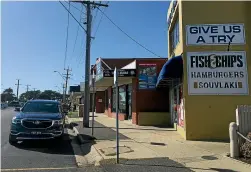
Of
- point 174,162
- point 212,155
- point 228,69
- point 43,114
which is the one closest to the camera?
point 174,162

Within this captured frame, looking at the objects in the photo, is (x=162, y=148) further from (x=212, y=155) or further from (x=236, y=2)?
(x=236, y=2)

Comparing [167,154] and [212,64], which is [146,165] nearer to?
[167,154]

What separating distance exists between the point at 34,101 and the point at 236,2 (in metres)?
9.64

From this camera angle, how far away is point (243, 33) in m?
13.2

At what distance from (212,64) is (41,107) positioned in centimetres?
739

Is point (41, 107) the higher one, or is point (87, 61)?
point (87, 61)

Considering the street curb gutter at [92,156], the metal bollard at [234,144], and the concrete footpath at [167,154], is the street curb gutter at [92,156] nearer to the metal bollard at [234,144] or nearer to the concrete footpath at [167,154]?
the concrete footpath at [167,154]

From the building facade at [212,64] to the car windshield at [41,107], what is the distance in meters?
4.98

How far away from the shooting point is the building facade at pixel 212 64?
42.0 feet

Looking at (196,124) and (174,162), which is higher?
(196,124)

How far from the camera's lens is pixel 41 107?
13398 millimetres

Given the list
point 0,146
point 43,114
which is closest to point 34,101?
point 43,114

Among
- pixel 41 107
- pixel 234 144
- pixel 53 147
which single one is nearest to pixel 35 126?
pixel 53 147

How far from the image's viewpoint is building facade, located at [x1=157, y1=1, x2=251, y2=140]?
12.8 metres
